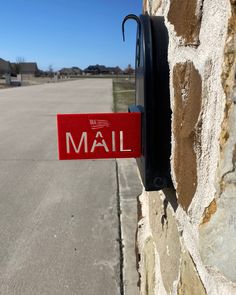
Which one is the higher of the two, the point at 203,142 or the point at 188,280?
the point at 203,142

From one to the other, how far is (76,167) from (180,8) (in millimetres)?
5028

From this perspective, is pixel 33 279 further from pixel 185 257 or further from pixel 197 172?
pixel 197 172

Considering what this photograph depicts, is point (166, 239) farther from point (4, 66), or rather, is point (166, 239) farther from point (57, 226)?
point (4, 66)

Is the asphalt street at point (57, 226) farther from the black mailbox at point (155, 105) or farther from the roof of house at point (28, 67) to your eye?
the roof of house at point (28, 67)

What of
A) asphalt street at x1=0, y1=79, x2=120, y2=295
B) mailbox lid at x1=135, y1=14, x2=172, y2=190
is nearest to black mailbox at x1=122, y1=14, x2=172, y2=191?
mailbox lid at x1=135, y1=14, x2=172, y2=190

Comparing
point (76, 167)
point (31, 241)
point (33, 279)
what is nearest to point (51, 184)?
point (76, 167)

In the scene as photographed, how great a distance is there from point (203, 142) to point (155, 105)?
0.31m

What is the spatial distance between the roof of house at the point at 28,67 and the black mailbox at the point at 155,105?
115268mm

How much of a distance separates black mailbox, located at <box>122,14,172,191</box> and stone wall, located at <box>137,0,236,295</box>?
3cm

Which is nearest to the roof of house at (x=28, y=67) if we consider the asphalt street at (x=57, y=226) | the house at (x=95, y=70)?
the house at (x=95, y=70)

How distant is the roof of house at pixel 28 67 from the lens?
→ 11204cm

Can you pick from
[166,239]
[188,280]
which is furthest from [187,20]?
[166,239]

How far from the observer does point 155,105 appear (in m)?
1.11

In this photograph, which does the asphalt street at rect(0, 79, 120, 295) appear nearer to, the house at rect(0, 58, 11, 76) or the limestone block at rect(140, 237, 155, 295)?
the limestone block at rect(140, 237, 155, 295)
